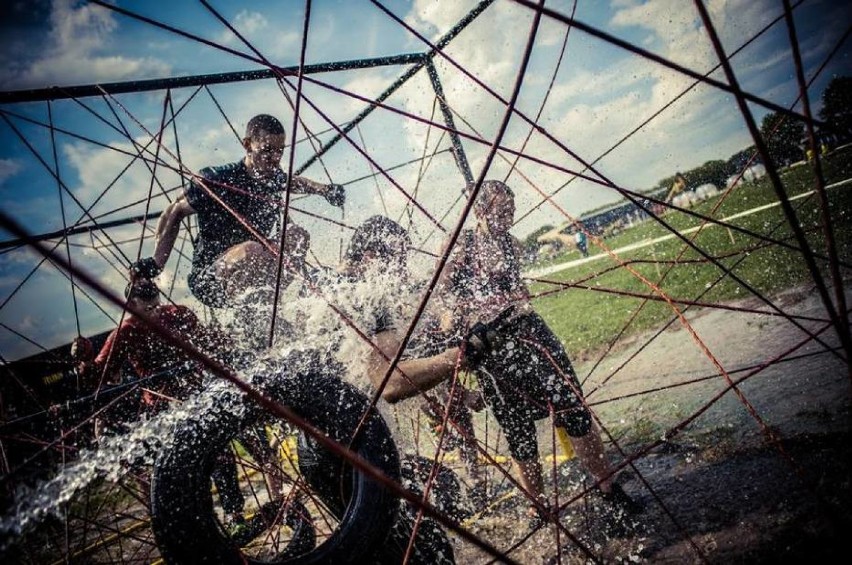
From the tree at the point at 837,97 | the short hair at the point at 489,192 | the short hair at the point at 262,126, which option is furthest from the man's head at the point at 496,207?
the tree at the point at 837,97

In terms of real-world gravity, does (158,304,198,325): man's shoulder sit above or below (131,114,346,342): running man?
below

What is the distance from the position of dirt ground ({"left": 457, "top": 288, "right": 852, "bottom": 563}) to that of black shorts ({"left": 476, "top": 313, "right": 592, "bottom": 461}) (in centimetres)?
30

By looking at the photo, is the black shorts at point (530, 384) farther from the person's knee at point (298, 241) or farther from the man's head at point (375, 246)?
the person's knee at point (298, 241)

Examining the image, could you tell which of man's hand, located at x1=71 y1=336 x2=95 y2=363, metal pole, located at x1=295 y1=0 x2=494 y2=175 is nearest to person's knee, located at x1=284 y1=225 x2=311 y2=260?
metal pole, located at x1=295 y1=0 x2=494 y2=175

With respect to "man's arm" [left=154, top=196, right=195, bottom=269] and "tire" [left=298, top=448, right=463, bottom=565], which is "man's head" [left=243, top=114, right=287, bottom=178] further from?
"tire" [left=298, top=448, right=463, bottom=565]

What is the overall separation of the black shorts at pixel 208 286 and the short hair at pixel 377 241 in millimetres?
1377

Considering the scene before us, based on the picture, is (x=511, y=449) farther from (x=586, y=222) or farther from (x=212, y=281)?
(x=586, y=222)

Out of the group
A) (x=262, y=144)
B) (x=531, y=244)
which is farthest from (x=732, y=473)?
(x=531, y=244)

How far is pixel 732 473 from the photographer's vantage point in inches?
106

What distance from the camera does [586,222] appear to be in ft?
167

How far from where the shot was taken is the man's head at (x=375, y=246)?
4211mm

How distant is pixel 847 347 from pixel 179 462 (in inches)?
97.0

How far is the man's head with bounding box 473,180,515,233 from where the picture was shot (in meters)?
3.46

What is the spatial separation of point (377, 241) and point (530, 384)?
7.31 feet
